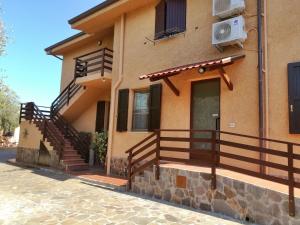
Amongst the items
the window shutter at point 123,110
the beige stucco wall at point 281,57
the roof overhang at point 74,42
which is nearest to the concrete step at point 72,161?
the window shutter at point 123,110

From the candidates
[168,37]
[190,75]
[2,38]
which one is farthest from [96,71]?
[190,75]

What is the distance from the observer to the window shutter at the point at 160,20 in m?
11.2

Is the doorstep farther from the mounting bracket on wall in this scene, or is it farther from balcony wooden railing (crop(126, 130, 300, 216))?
the mounting bracket on wall

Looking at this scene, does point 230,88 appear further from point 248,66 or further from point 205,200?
point 205,200

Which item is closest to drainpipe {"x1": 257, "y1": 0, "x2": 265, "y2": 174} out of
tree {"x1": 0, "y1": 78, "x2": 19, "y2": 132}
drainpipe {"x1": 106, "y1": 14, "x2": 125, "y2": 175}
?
drainpipe {"x1": 106, "y1": 14, "x2": 125, "y2": 175}

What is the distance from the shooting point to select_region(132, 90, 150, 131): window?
37.2 feet

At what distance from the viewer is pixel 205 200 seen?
6977 mm

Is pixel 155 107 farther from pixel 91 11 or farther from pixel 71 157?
pixel 91 11

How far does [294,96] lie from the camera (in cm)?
732

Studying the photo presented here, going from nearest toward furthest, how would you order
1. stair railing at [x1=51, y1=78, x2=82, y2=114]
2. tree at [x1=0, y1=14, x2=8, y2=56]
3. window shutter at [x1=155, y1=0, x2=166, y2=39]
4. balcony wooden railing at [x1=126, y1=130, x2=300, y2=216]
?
balcony wooden railing at [x1=126, y1=130, x2=300, y2=216], window shutter at [x1=155, y1=0, x2=166, y2=39], tree at [x1=0, y1=14, x2=8, y2=56], stair railing at [x1=51, y1=78, x2=82, y2=114]

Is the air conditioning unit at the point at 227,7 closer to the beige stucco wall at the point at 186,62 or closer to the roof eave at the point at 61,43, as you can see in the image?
the beige stucco wall at the point at 186,62

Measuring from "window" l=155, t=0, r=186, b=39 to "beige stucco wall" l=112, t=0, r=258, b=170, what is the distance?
311 millimetres

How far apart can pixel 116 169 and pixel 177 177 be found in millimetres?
4679

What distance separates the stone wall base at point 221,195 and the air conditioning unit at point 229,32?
4.28 meters
